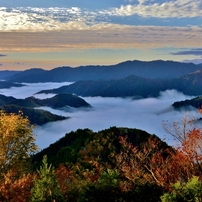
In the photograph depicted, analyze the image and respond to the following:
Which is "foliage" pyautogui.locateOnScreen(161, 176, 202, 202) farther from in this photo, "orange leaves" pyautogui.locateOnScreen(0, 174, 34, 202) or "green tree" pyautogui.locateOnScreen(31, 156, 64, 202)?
"orange leaves" pyautogui.locateOnScreen(0, 174, 34, 202)

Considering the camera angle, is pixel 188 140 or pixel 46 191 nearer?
pixel 46 191

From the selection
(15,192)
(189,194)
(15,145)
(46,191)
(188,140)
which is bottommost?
(15,192)

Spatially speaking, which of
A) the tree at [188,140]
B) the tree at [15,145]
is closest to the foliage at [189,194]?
the tree at [188,140]

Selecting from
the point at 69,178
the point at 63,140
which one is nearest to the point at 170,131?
the point at 69,178

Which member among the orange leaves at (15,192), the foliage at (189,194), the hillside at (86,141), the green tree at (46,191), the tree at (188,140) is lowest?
the hillside at (86,141)

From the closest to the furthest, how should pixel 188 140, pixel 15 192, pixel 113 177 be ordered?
1. pixel 188 140
2. pixel 113 177
3. pixel 15 192

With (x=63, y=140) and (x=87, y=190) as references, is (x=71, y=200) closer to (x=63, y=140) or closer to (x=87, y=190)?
(x=87, y=190)

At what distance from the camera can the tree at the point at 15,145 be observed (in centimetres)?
4349

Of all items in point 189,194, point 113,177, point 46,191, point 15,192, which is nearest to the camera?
point 189,194

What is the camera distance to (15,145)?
4475 centimetres

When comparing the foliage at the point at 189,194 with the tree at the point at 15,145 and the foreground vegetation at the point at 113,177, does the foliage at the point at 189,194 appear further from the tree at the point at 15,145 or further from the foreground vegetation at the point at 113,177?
the tree at the point at 15,145

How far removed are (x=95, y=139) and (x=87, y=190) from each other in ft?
Answer: 243

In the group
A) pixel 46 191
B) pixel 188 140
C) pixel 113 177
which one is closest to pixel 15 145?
pixel 46 191

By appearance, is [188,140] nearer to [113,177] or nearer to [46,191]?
[113,177]
